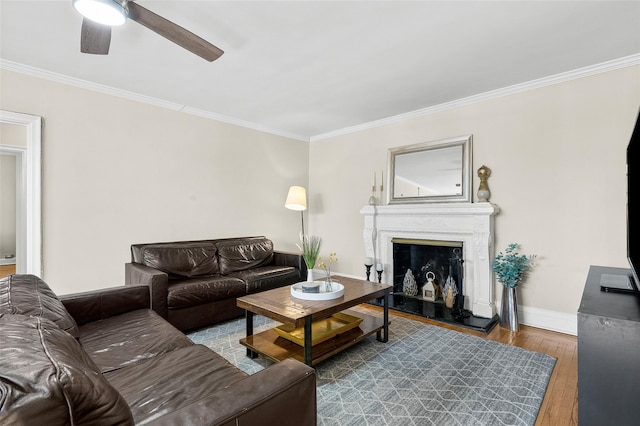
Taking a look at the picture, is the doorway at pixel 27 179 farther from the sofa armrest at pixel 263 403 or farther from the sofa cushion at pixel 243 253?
the sofa armrest at pixel 263 403

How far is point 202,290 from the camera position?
2996 millimetres

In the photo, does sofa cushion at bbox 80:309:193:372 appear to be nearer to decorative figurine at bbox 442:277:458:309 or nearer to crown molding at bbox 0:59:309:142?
crown molding at bbox 0:59:309:142

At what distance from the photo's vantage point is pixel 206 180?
13.6 feet

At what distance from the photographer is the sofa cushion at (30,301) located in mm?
1390

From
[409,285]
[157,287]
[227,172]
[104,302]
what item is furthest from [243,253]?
[409,285]

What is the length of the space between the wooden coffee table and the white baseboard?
1.61m

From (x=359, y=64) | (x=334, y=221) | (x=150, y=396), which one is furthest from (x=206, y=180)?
(x=150, y=396)

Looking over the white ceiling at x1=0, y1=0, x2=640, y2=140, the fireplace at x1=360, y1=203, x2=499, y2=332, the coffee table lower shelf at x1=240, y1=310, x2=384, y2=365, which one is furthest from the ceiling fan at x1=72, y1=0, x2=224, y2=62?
the fireplace at x1=360, y1=203, x2=499, y2=332

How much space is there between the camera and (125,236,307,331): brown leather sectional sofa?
2830 mm

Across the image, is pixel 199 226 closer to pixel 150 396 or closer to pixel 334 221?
pixel 334 221

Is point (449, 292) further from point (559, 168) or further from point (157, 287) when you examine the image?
point (157, 287)

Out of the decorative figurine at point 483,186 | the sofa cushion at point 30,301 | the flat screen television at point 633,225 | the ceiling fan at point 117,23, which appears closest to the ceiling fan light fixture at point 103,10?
the ceiling fan at point 117,23

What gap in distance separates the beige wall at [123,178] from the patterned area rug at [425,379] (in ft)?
4.84

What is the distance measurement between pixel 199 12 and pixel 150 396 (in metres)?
2.32
